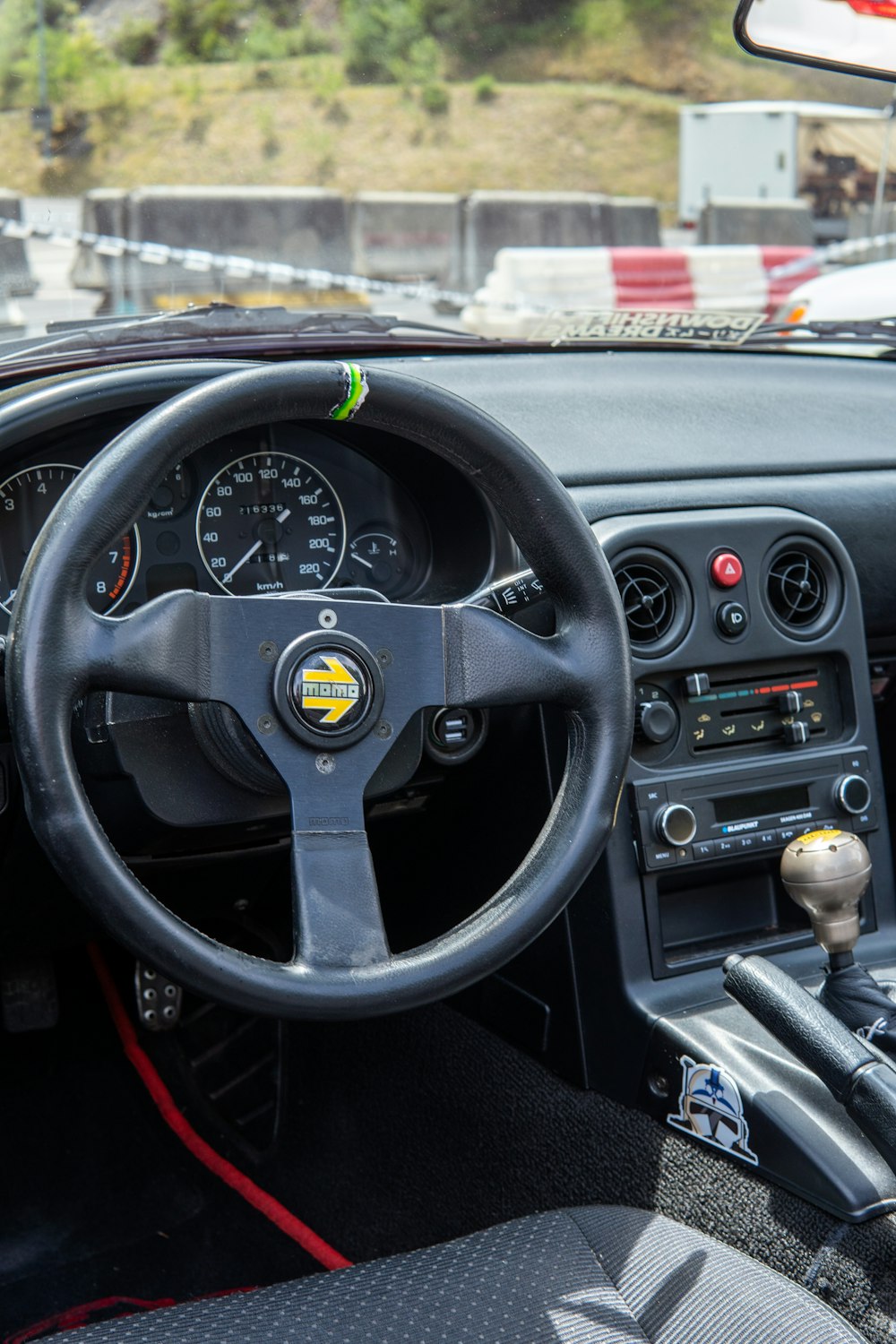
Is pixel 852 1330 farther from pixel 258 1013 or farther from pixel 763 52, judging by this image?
pixel 763 52

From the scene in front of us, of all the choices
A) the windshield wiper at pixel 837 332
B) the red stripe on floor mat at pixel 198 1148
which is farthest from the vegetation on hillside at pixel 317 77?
the red stripe on floor mat at pixel 198 1148

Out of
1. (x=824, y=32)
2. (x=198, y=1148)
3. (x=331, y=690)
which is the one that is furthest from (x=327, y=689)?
(x=198, y=1148)

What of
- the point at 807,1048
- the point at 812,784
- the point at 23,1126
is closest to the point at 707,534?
the point at 812,784

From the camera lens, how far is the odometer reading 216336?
198 centimetres

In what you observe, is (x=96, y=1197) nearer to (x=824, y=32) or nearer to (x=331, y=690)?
(x=331, y=690)

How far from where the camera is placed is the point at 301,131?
2.87 m

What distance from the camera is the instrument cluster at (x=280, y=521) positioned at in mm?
1910

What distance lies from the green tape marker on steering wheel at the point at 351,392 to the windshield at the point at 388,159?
0.61 m

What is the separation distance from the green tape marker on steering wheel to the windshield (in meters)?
0.61

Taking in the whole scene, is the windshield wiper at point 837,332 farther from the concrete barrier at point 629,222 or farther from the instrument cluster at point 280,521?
the instrument cluster at point 280,521

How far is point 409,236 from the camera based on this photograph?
340 centimetres

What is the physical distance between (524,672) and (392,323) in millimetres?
959

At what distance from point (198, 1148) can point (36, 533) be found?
1.38 m

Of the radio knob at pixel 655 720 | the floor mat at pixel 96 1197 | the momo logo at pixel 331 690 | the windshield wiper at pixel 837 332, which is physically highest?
the windshield wiper at pixel 837 332
